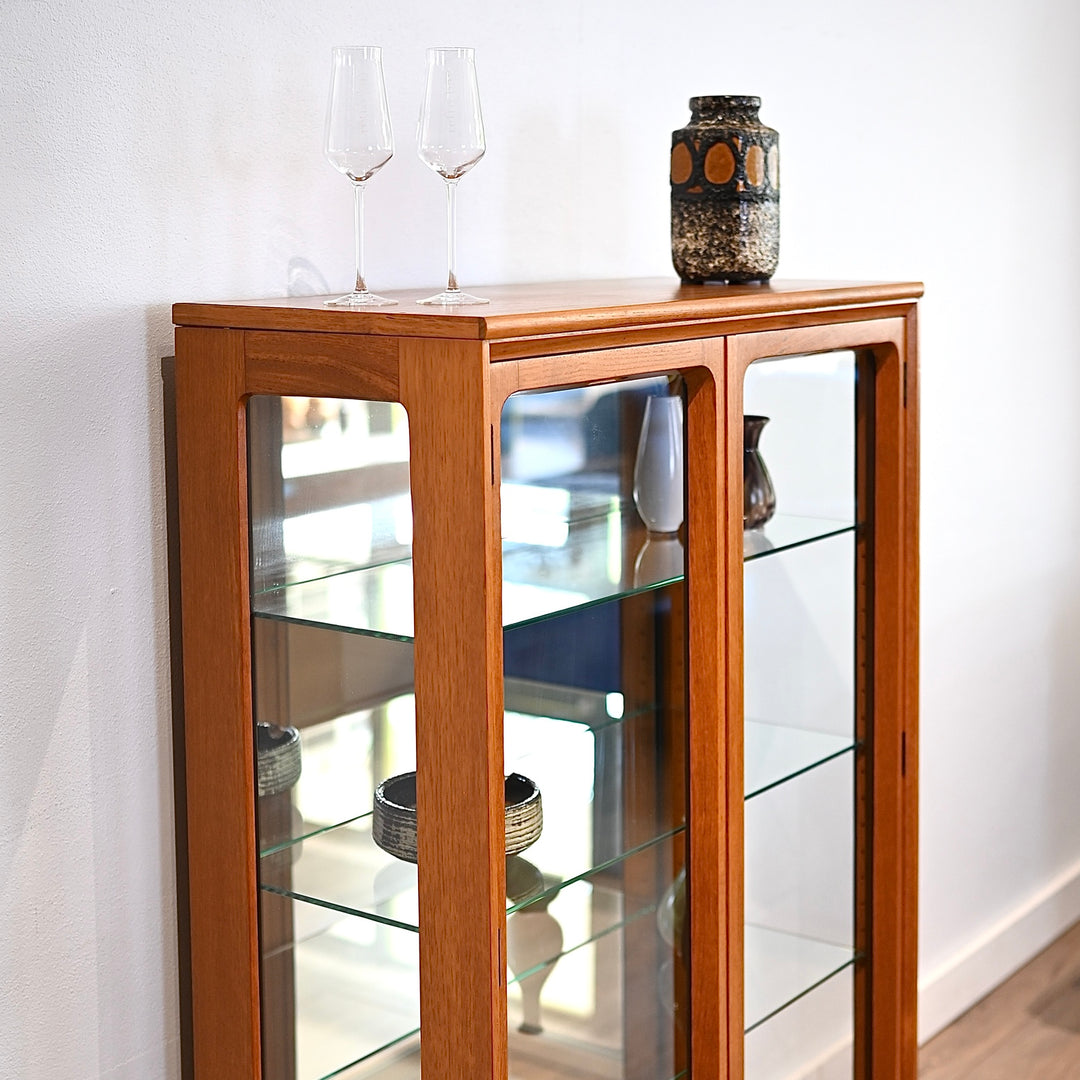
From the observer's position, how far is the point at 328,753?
1.40 metres

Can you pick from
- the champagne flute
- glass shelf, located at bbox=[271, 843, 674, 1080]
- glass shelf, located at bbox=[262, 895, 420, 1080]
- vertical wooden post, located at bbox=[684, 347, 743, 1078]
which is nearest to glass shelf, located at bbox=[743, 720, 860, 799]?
vertical wooden post, located at bbox=[684, 347, 743, 1078]

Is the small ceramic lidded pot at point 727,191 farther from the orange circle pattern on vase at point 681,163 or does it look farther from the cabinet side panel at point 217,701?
the cabinet side panel at point 217,701

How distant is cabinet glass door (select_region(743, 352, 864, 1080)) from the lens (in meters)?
1.72

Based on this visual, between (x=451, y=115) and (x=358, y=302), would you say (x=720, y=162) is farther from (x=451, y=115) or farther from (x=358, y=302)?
(x=358, y=302)

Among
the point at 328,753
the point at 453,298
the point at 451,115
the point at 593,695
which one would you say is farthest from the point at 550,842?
the point at 451,115

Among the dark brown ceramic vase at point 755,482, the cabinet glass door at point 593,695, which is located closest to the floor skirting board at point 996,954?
the cabinet glass door at point 593,695

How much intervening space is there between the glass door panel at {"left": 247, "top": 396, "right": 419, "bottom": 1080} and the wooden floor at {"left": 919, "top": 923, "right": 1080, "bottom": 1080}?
158 cm

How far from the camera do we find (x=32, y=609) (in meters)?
1.32

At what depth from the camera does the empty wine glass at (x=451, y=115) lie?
4.29ft

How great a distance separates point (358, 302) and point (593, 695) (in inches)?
21.5

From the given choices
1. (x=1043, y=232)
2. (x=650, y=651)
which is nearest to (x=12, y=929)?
(x=650, y=651)

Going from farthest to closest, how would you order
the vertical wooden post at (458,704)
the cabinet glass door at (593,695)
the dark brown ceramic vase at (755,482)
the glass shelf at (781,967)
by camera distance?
the glass shelf at (781,967)
the dark brown ceramic vase at (755,482)
the cabinet glass door at (593,695)
the vertical wooden post at (458,704)

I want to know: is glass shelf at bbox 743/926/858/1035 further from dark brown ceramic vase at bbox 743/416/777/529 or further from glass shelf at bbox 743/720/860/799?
dark brown ceramic vase at bbox 743/416/777/529

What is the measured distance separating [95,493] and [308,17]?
557 millimetres
